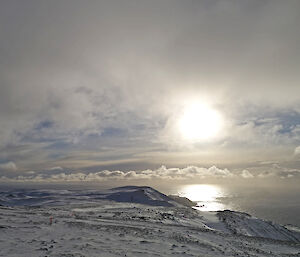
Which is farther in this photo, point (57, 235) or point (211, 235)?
point (211, 235)

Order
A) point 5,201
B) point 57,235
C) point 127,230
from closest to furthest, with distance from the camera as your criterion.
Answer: point 57,235
point 127,230
point 5,201

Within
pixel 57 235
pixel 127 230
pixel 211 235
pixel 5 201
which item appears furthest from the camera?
pixel 5 201

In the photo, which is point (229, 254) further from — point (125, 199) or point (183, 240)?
point (125, 199)

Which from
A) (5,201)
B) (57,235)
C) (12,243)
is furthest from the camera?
(5,201)

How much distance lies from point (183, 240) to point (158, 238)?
252 cm

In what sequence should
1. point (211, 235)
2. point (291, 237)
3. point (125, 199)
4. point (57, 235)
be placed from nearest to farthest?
point (57, 235) < point (211, 235) < point (291, 237) < point (125, 199)

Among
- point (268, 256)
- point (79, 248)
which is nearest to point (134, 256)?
point (79, 248)

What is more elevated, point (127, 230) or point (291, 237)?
point (127, 230)

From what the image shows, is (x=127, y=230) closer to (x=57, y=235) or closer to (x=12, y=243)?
(x=57, y=235)

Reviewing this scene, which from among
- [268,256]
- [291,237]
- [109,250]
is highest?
[109,250]

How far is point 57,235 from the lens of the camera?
24.5m

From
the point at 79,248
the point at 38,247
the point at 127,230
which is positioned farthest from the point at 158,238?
the point at 38,247

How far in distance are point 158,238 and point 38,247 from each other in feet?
37.8

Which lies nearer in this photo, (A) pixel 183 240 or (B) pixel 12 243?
(B) pixel 12 243
